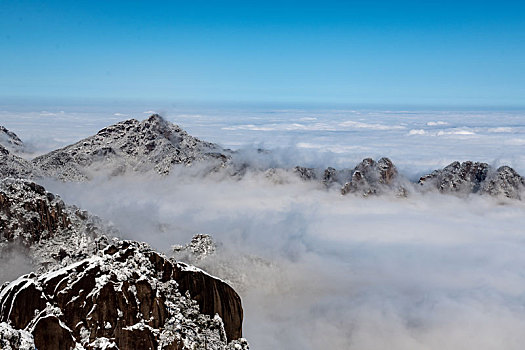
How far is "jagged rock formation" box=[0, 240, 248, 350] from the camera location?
41.5 meters

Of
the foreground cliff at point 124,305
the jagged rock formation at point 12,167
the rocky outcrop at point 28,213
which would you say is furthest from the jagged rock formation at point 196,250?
the foreground cliff at point 124,305

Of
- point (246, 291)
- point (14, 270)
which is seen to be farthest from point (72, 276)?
point (246, 291)

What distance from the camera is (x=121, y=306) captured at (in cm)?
4372

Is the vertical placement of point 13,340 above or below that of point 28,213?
above

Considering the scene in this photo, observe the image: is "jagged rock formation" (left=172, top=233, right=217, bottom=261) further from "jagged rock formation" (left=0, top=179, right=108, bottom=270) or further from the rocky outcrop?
the rocky outcrop

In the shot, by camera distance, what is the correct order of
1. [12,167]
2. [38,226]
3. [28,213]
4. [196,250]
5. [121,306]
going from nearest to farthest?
1. [121,306]
2. [28,213]
3. [38,226]
4. [196,250]
5. [12,167]

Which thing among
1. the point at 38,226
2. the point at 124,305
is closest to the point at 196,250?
the point at 38,226

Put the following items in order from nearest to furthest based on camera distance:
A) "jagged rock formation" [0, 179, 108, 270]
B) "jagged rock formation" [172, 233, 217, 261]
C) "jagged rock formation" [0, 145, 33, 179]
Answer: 1. "jagged rock formation" [0, 179, 108, 270]
2. "jagged rock formation" [172, 233, 217, 261]
3. "jagged rock formation" [0, 145, 33, 179]

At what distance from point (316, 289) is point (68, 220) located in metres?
107

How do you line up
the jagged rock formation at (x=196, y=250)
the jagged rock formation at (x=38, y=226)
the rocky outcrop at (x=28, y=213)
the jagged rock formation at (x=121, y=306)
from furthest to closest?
1. the jagged rock formation at (x=196, y=250)
2. the rocky outcrop at (x=28, y=213)
3. the jagged rock formation at (x=38, y=226)
4. the jagged rock formation at (x=121, y=306)

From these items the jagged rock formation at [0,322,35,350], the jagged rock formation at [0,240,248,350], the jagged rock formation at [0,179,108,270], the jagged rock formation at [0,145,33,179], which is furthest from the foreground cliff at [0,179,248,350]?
the jagged rock formation at [0,145,33,179]

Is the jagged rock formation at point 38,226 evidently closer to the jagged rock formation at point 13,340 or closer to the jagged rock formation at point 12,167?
the jagged rock formation at point 12,167

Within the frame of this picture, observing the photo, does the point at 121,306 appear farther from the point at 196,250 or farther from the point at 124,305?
the point at 196,250

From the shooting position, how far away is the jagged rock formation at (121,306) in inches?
1633
